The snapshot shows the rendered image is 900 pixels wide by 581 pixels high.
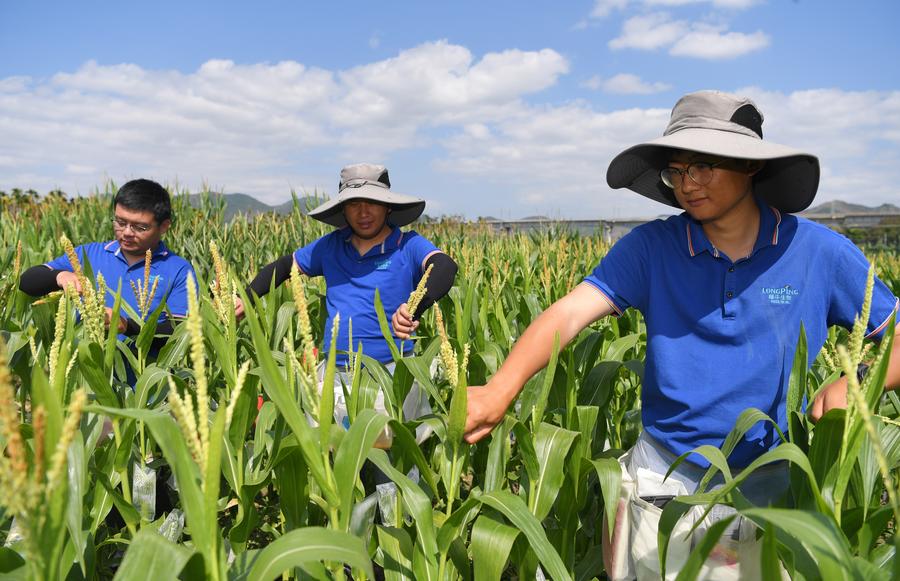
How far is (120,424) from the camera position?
1813 millimetres

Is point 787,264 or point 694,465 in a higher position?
point 787,264

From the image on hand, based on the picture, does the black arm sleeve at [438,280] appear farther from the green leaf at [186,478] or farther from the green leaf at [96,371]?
the green leaf at [186,478]

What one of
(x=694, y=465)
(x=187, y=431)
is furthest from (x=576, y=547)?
(x=187, y=431)

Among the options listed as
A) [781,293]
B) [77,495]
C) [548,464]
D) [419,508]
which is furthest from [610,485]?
[77,495]

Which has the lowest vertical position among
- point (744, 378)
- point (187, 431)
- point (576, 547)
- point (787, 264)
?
point (576, 547)

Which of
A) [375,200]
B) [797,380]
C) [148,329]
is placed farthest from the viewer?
[375,200]

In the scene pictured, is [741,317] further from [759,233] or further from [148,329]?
[148,329]

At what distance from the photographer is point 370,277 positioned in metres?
2.95

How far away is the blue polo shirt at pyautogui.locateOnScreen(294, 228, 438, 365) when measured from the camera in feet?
9.43

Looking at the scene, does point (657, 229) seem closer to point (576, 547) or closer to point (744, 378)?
point (744, 378)

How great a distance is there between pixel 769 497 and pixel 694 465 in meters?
0.19

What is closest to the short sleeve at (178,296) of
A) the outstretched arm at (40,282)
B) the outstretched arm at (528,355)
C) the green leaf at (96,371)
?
the outstretched arm at (40,282)

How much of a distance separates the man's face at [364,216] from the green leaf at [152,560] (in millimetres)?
2109

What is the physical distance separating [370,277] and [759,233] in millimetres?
1736
